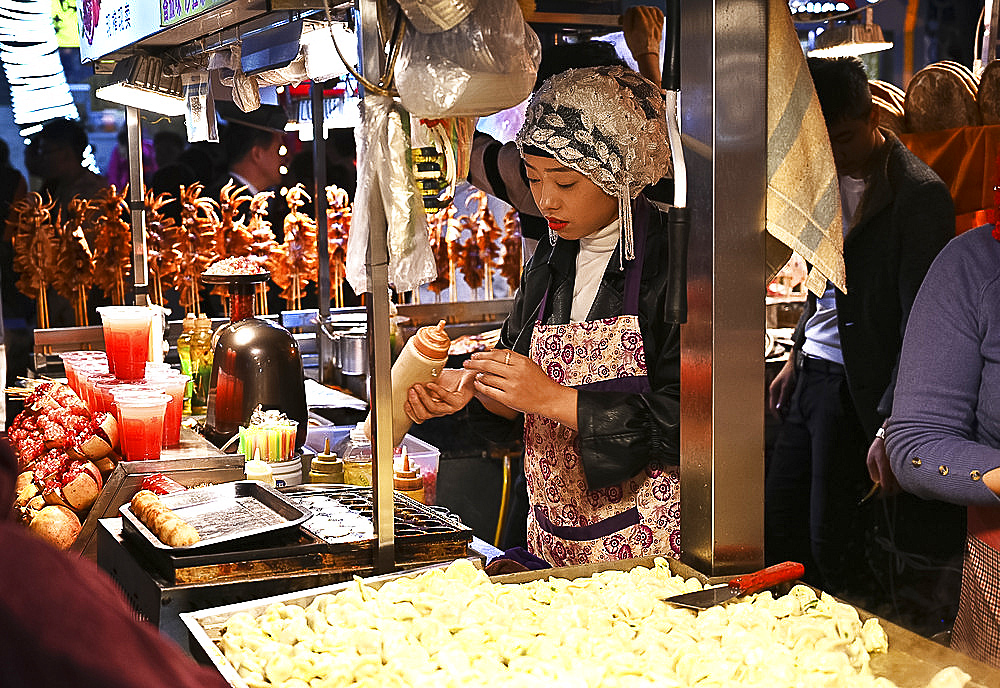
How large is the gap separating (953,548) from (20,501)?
3.60 meters

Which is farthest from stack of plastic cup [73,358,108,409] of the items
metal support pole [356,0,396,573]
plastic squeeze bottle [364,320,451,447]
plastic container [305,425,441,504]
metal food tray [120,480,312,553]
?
metal support pole [356,0,396,573]

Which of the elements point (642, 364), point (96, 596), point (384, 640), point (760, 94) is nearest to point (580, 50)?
point (642, 364)

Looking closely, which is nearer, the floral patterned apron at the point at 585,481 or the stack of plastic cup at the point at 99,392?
the floral patterned apron at the point at 585,481

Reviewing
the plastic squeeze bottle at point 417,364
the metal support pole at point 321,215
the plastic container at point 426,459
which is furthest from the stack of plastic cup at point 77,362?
the plastic squeeze bottle at point 417,364

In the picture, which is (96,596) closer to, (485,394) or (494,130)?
(485,394)

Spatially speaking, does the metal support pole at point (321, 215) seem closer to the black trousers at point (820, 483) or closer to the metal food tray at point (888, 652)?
the black trousers at point (820, 483)

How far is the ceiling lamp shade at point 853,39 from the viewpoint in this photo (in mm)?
4941

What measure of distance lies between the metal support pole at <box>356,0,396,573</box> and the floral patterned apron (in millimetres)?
892

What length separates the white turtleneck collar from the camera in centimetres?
253

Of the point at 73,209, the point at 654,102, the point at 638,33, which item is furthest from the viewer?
the point at 73,209

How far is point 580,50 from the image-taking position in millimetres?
3064

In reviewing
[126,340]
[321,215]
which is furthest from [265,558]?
[321,215]

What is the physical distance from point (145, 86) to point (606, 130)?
1.70 m

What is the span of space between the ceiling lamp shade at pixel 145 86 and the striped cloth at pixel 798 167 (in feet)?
7.78
